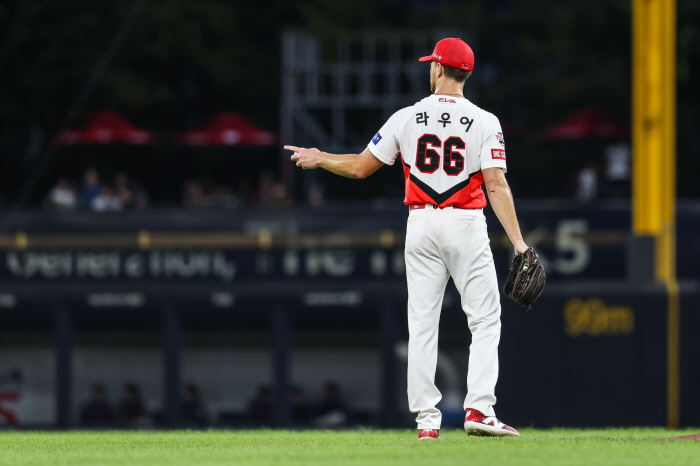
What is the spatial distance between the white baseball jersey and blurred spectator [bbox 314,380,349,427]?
24.9ft

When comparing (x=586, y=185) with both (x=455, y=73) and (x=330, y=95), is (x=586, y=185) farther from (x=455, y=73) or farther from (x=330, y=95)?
(x=455, y=73)

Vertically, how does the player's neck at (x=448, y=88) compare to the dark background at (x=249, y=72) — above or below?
below

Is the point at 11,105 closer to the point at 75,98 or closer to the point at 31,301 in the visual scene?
the point at 75,98

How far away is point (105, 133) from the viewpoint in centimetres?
1766

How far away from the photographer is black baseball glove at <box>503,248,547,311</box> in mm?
5945

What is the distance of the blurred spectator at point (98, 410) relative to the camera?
13.3 m

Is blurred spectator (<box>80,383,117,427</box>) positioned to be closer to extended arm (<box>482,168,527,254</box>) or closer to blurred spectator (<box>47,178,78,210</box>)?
blurred spectator (<box>47,178,78,210</box>)

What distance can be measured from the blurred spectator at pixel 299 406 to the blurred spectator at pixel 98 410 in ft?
6.68

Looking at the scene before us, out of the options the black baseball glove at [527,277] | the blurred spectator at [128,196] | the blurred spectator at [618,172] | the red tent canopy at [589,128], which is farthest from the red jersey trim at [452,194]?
the red tent canopy at [589,128]

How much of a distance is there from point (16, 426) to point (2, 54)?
27.2ft

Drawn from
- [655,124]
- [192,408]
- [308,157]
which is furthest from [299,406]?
[308,157]

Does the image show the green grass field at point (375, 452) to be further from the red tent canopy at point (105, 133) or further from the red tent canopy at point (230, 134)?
the red tent canopy at point (230, 134)

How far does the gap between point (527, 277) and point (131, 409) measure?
27.5 feet

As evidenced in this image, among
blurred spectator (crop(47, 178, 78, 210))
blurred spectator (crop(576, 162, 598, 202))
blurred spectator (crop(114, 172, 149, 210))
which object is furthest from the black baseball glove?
blurred spectator (crop(576, 162, 598, 202))
